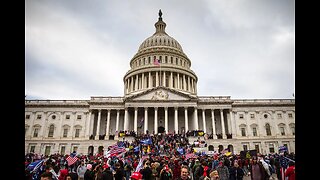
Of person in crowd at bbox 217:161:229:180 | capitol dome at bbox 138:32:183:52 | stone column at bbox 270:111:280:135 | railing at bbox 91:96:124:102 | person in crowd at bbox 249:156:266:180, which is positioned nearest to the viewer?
person in crowd at bbox 217:161:229:180

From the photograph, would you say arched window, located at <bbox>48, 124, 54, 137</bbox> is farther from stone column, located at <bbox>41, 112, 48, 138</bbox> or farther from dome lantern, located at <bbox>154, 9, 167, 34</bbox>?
dome lantern, located at <bbox>154, 9, 167, 34</bbox>

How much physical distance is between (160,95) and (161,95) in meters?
0.24

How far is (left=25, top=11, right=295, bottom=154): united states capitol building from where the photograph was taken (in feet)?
169

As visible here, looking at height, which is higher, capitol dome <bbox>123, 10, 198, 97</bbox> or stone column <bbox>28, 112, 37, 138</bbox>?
capitol dome <bbox>123, 10, 198, 97</bbox>

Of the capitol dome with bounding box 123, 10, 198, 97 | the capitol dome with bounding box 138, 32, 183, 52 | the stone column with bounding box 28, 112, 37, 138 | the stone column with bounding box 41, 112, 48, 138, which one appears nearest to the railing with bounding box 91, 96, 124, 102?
the capitol dome with bounding box 123, 10, 198, 97

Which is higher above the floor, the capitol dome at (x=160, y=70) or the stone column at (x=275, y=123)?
the capitol dome at (x=160, y=70)

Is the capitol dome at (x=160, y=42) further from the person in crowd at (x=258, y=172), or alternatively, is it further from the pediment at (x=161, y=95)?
the person in crowd at (x=258, y=172)

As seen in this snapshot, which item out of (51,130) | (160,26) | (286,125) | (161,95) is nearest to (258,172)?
(161,95)

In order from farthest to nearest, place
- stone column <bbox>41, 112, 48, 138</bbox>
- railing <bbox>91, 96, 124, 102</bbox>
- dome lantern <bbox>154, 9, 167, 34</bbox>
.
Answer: dome lantern <bbox>154, 9, 167, 34</bbox> → railing <bbox>91, 96, 124, 102</bbox> → stone column <bbox>41, 112, 48, 138</bbox>

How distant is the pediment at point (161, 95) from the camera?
171 ft

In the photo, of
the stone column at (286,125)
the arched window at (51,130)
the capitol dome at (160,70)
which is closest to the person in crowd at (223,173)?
the arched window at (51,130)

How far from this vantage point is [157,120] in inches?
2147
